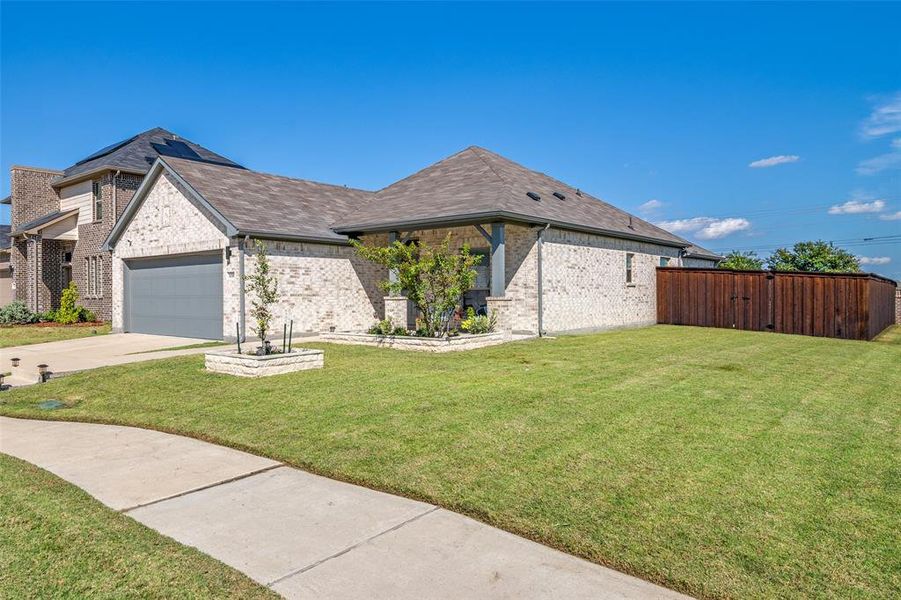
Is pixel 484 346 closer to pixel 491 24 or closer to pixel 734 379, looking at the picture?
pixel 734 379

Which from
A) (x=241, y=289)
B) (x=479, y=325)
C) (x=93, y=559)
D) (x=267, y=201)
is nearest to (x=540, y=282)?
(x=479, y=325)

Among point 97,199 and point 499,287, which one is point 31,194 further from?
point 499,287

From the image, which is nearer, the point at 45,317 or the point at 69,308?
the point at 69,308

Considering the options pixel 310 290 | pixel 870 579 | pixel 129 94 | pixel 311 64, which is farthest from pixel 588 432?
pixel 129 94

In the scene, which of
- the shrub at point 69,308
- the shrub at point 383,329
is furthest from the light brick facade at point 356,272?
the shrub at point 69,308

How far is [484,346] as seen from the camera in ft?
44.5

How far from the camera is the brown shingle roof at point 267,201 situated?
51.0 feet

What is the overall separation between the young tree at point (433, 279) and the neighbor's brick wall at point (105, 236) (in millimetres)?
13882

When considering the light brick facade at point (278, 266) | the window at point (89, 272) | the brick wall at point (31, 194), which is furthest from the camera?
the brick wall at point (31, 194)

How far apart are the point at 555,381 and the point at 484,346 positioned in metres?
5.02

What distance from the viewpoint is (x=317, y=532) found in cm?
379

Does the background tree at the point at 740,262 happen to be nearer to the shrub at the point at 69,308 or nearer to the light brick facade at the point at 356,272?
the light brick facade at the point at 356,272

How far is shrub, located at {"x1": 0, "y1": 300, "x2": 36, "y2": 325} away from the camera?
22.0 m

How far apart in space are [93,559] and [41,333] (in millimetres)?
19266
